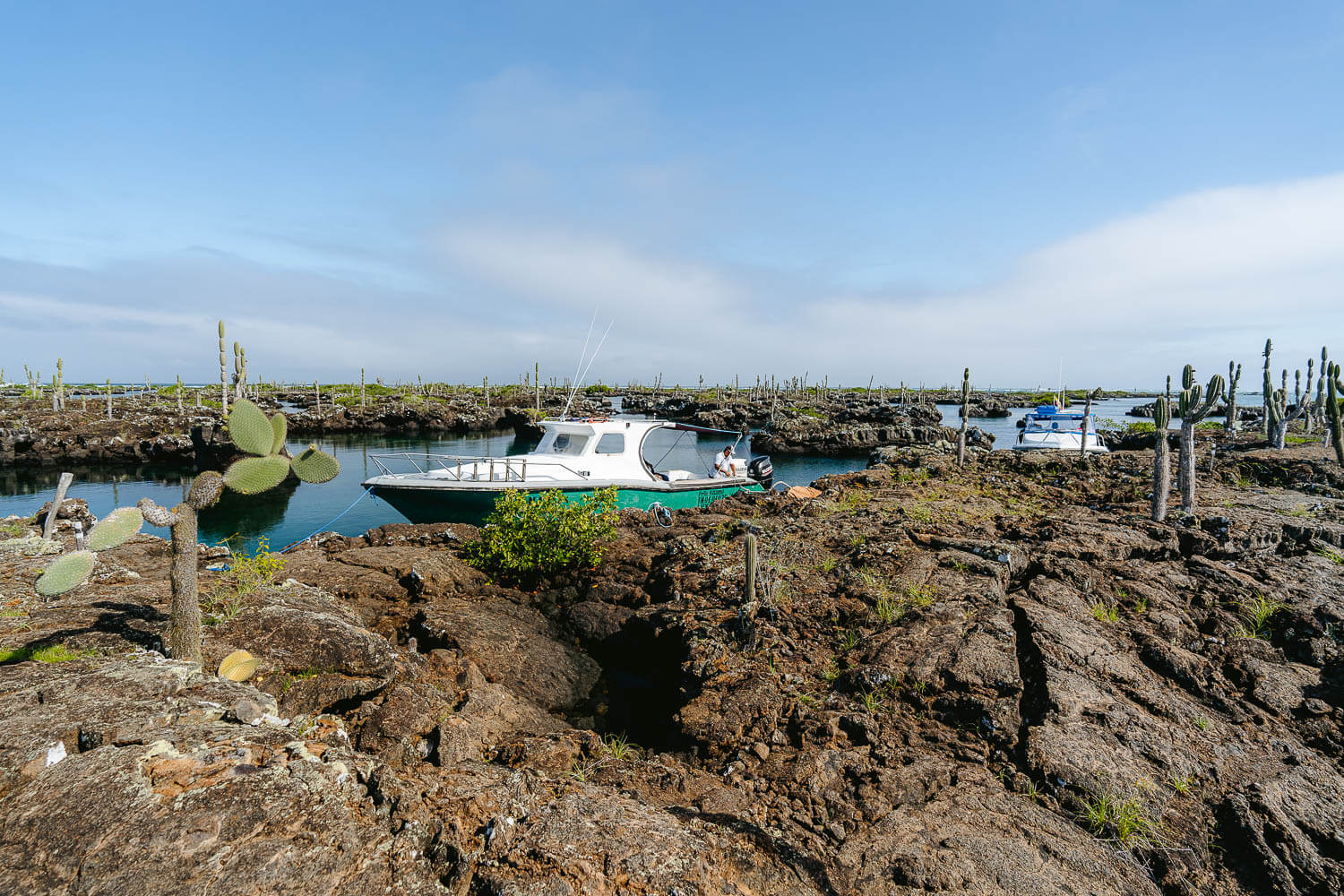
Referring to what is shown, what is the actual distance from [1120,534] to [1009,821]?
7.28 metres

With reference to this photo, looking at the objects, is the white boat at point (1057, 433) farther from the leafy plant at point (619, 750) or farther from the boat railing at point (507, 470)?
the leafy plant at point (619, 750)

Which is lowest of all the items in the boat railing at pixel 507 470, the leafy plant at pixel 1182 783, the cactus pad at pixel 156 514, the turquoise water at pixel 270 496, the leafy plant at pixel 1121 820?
the turquoise water at pixel 270 496

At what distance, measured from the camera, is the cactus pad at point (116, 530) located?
438 cm

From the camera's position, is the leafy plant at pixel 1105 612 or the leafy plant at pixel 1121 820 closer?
the leafy plant at pixel 1121 820

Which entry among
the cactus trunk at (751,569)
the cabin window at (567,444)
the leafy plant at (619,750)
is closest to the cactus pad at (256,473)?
the leafy plant at (619,750)

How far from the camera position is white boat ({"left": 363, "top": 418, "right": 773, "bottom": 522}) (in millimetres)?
15023

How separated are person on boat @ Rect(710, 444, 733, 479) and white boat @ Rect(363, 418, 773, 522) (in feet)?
1.52

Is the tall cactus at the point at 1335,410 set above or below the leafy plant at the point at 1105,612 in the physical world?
above

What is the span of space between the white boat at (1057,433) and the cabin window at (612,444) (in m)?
20.3

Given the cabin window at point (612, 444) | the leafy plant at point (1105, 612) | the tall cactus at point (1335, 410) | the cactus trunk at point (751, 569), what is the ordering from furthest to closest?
the cabin window at point (612, 444) → the tall cactus at point (1335, 410) → the cactus trunk at point (751, 569) → the leafy plant at point (1105, 612)

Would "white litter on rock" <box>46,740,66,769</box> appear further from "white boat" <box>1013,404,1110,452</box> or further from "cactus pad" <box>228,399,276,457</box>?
"white boat" <box>1013,404,1110,452</box>

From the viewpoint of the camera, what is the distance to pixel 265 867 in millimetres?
2783

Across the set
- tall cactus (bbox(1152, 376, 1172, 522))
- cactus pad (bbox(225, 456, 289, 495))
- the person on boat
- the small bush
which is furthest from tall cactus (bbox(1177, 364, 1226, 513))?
the small bush

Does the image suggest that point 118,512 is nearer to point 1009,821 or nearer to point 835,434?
point 1009,821
